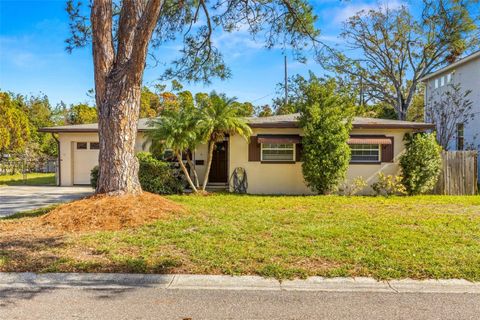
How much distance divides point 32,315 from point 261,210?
19.3 feet

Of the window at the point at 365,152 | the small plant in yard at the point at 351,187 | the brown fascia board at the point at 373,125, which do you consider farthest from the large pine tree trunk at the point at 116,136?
the window at the point at 365,152

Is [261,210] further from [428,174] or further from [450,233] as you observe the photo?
[428,174]

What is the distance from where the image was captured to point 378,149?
12766 millimetres

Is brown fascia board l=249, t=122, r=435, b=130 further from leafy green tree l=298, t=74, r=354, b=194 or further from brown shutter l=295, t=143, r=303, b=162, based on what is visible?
brown shutter l=295, t=143, r=303, b=162

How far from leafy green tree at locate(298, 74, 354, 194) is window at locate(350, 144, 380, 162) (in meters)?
1.17

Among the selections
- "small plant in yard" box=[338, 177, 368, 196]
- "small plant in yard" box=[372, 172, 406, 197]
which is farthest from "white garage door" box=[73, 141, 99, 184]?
"small plant in yard" box=[372, 172, 406, 197]

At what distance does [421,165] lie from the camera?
1184 centimetres

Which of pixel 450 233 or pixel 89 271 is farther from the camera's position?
pixel 450 233

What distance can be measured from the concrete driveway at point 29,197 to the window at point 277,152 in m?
6.50

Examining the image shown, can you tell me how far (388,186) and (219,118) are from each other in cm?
630

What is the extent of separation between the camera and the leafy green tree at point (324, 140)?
1141 centimetres

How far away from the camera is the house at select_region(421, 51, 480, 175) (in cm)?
1719

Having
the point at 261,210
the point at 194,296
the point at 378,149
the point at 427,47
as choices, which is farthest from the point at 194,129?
the point at 427,47

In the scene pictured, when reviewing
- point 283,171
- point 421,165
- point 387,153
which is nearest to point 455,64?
point 387,153
